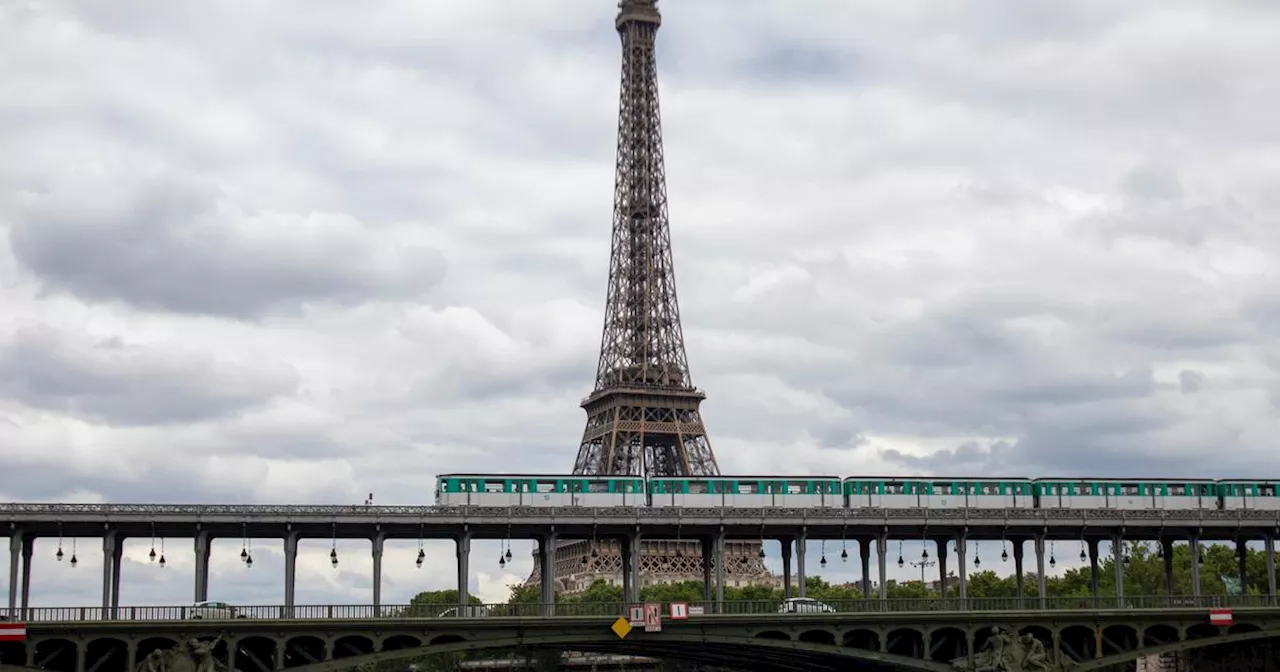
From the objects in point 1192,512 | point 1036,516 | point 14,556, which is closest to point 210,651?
point 14,556

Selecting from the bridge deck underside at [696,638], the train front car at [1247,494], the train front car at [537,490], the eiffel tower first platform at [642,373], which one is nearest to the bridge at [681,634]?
the bridge deck underside at [696,638]

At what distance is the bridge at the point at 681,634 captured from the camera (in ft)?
303

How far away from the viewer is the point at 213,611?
96.1 metres

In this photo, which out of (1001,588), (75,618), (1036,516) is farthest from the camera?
(1001,588)

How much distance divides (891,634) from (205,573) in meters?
44.9

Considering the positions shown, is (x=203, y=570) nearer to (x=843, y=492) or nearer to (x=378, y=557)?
(x=378, y=557)

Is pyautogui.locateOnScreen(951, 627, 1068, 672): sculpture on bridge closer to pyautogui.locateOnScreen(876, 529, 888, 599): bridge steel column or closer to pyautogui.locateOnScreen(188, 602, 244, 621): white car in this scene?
pyautogui.locateOnScreen(876, 529, 888, 599): bridge steel column

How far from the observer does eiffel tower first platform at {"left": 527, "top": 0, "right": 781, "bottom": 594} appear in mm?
172250

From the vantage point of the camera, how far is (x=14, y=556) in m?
99.1

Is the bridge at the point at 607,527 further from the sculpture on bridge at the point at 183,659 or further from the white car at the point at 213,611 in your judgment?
the sculpture on bridge at the point at 183,659

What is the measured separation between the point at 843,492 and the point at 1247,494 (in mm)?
35230

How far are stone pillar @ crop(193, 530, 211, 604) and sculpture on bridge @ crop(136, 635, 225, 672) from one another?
27.1ft

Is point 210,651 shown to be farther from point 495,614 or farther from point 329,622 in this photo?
point 495,614

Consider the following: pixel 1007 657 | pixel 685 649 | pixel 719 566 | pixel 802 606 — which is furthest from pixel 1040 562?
pixel 685 649
